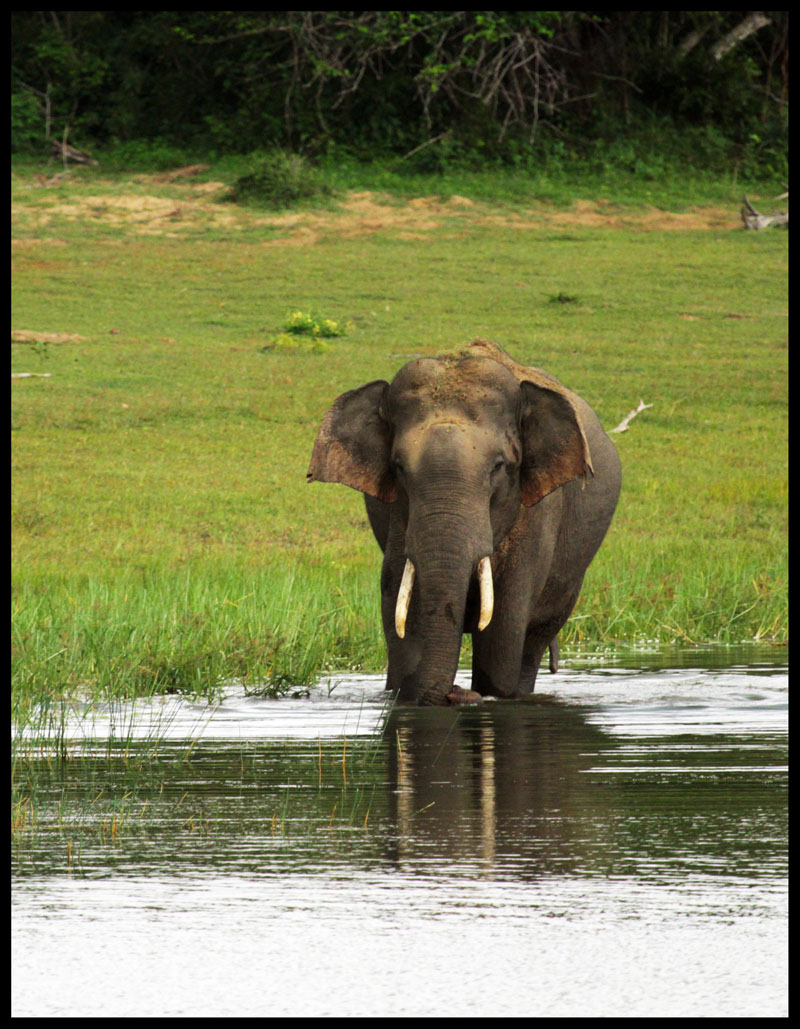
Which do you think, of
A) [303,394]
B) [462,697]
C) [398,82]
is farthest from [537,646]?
[398,82]

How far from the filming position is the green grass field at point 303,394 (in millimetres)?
10867

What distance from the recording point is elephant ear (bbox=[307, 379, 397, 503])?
9172 millimetres

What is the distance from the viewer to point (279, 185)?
39062mm

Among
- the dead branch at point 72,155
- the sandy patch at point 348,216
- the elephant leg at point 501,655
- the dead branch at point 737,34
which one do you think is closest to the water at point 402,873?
the elephant leg at point 501,655

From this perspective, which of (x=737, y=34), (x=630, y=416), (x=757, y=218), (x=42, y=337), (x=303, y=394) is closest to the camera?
(x=630, y=416)

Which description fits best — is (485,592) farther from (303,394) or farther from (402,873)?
(303,394)

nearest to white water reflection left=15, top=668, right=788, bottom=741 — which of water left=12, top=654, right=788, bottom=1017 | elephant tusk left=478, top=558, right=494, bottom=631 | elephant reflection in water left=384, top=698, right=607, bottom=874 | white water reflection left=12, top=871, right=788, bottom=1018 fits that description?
water left=12, top=654, right=788, bottom=1017

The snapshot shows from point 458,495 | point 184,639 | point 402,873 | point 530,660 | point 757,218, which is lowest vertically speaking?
point 530,660

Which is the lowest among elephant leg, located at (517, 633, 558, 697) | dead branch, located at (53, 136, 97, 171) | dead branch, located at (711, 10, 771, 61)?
elephant leg, located at (517, 633, 558, 697)

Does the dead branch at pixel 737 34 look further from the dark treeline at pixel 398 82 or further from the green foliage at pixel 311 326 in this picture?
the green foliage at pixel 311 326

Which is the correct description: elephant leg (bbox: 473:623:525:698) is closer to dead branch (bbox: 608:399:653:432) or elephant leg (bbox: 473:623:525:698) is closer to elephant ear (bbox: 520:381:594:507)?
elephant ear (bbox: 520:381:594:507)

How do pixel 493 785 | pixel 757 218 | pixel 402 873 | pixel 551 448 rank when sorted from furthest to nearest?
pixel 757 218
pixel 551 448
pixel 493 785
pixel 402 873

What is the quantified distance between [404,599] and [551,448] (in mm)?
1290

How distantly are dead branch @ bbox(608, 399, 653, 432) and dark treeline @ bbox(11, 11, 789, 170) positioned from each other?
661 inches
